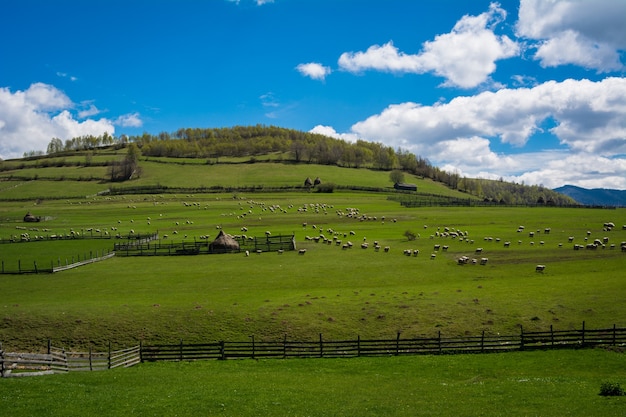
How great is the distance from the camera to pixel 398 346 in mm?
31359

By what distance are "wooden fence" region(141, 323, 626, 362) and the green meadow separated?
3.96ft

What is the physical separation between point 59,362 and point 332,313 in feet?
62.2

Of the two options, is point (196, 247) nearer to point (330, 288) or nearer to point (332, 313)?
point (330, 288)

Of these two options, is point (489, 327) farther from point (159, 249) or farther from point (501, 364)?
point (159, 249)

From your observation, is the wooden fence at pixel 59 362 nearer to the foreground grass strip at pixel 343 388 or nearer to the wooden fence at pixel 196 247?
the foreground grass strip at pixel 343 388

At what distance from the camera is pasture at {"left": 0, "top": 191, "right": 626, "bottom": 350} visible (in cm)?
3478

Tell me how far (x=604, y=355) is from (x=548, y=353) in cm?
302

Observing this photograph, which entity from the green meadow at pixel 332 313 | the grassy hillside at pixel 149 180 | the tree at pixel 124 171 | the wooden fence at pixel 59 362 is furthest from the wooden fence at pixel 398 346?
the tree at pixel 124 171

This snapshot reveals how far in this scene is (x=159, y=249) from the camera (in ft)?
222

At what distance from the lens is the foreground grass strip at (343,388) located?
1909cm

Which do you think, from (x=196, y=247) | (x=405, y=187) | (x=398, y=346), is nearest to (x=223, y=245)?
(x=196, y=247)

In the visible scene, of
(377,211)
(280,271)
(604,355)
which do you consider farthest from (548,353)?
(377,211)

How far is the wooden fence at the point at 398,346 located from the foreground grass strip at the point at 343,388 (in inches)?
43.5

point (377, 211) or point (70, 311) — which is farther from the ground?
point (377, 211)
